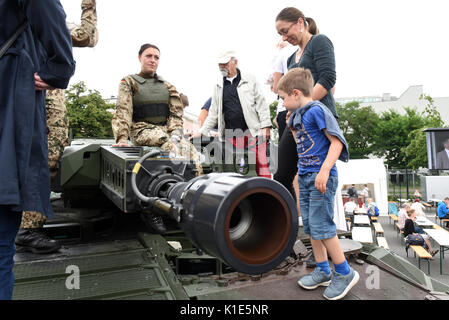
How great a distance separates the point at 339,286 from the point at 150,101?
277 cm

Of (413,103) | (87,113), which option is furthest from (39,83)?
(413,103)

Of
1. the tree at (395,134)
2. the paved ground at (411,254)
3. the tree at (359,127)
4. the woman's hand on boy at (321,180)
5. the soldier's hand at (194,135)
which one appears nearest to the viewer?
the woman's hand on boy at (321,180)

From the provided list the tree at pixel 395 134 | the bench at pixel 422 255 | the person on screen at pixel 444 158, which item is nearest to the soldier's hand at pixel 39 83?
the bench at pixel 422 255

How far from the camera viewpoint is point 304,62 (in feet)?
11.2

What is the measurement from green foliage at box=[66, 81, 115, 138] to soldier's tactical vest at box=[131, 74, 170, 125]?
824 inches

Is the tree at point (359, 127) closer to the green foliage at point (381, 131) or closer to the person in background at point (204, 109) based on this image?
the green foliage at point (381, 131)

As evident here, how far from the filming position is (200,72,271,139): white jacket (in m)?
4.63

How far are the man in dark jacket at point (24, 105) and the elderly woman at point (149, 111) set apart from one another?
75.6 inches

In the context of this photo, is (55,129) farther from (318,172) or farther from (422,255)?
(422,255)

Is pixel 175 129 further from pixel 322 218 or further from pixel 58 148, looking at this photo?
pixel 322 218

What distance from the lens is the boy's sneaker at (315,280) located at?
279 cm

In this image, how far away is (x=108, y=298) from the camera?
7.64 ft

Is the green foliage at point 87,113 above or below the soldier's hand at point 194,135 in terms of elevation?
above

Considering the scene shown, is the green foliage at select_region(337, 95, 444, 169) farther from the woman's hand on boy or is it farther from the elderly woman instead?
the woman's hand on boy
